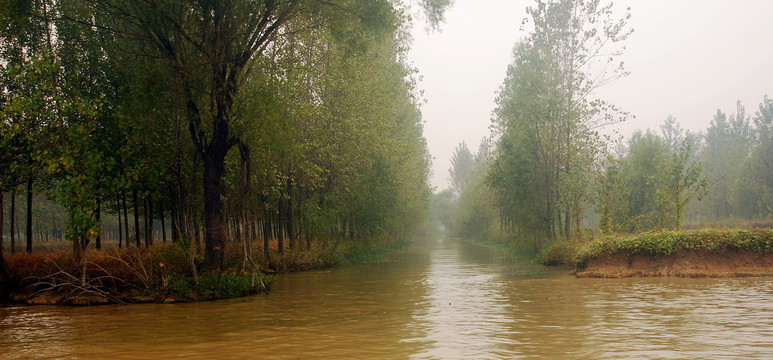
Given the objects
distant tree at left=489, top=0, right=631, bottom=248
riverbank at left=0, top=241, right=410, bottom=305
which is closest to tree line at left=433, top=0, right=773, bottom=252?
distant tree at left=489, top=0, right=631, bottom=248

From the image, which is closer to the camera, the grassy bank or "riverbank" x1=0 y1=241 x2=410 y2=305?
"riverbank" x1=0 y1=241 x2=410 y2=305

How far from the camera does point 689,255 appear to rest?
61.6 ft

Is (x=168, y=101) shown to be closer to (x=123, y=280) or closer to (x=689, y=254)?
(x=123, y=280)

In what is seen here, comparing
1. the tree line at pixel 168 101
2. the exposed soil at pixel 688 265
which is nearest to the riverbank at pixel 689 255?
the exposed soil at pixel 688 265

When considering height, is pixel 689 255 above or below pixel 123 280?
below

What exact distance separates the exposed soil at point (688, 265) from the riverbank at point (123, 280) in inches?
512

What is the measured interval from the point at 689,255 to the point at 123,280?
19653 millimetres

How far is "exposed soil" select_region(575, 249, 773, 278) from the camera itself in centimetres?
1784

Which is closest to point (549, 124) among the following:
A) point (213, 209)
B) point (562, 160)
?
point (562, 160)

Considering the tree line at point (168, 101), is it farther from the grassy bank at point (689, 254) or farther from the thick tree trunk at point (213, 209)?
the grassy bank at point (689, 254)

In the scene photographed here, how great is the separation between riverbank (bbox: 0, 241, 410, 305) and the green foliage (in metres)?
13.6

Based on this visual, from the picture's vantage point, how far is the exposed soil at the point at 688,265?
58.5 feet

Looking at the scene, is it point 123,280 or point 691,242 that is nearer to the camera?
point 123,280

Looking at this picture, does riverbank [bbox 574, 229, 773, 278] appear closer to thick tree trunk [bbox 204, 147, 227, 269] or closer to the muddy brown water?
the muddy brown water
